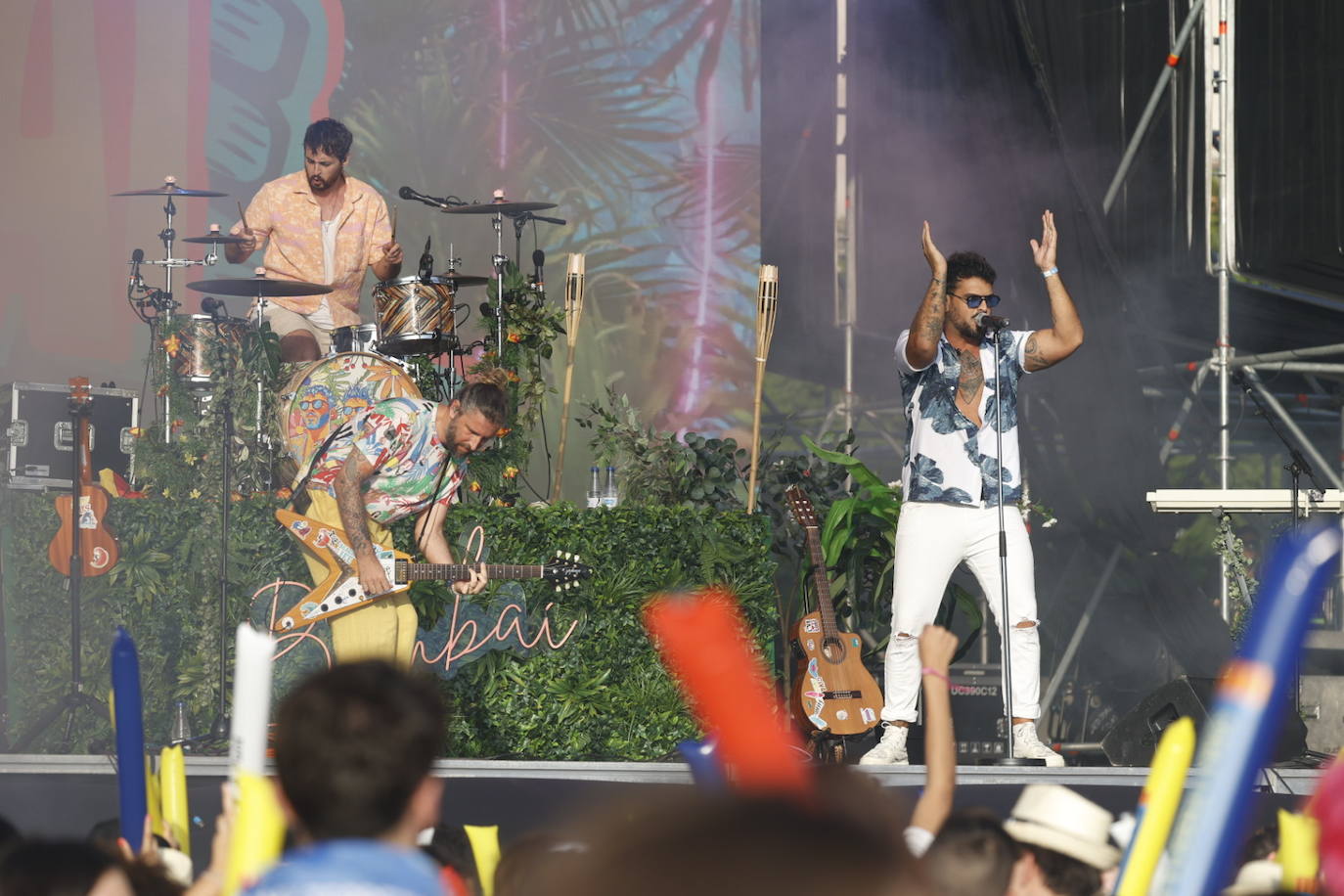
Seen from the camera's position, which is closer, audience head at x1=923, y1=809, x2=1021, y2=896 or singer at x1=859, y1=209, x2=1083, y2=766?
audience head at x1=923, y1=809, x2=1021, y2=896

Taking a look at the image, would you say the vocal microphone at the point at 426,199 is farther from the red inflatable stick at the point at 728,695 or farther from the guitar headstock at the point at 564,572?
the red inflatable stick at the point at 728,695

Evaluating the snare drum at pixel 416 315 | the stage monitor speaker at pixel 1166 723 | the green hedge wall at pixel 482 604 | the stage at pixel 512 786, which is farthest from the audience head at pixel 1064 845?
the snare drum at pixel 416 315

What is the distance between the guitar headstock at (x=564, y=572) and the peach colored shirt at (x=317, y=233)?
10.2 feet

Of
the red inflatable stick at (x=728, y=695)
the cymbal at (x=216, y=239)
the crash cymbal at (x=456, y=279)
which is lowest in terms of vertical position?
the red inflatable stick at (x=728, y=695)

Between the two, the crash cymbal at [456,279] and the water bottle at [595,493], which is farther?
the crash cymbal at [456,279]

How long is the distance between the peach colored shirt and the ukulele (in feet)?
7.39

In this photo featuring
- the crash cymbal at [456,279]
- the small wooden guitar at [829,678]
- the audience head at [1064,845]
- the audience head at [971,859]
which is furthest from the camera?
the crash cymbal at [456,279]

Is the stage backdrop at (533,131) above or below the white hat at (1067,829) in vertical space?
above

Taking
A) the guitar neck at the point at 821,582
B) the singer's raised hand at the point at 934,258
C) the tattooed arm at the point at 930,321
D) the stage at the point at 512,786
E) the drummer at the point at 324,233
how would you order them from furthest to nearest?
the drummer at the point at 324,233, the guitar neck at the point at 821,582, the tattooed arm at the point at 930,321, the singer's raised hand at the point at 934,258, the stage at the point at 512,786

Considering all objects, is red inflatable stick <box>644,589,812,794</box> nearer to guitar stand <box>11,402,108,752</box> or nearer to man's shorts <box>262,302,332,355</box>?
guitar stand <box>11,402,108,752</box>

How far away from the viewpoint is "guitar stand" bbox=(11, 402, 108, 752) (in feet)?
22.0

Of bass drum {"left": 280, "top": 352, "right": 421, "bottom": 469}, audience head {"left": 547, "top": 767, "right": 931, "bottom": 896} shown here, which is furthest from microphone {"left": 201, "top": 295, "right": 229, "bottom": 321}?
audience head {"left": 547, "top": 767, "right": 931, "bottom": 896}

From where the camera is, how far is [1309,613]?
113 centimetres

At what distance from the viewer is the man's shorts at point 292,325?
9047mm
